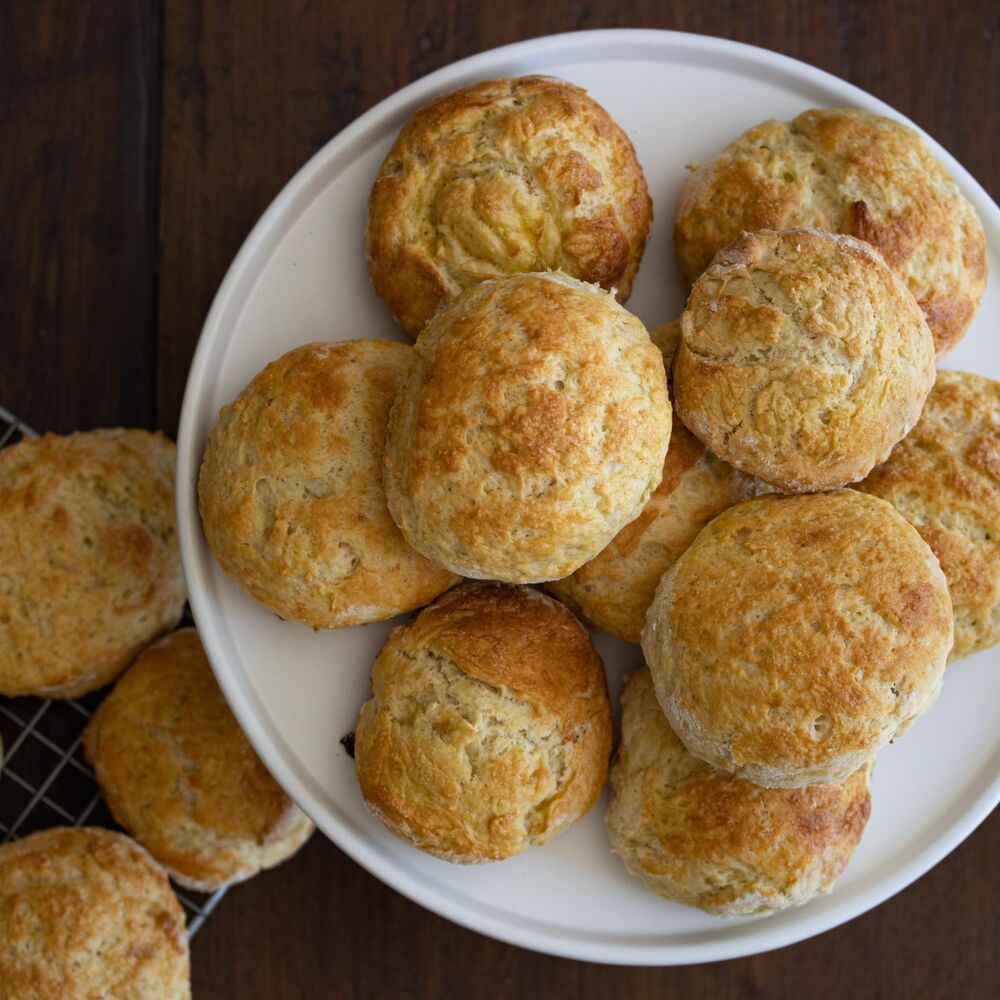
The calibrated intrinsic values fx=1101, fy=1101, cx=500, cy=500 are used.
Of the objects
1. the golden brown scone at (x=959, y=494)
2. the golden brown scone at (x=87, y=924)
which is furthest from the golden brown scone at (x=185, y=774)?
the golden brown scone at (x=959, y=494)

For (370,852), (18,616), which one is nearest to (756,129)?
(370,852)

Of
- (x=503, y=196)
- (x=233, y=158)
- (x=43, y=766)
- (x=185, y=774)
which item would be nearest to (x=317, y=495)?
(x=503, y=196)

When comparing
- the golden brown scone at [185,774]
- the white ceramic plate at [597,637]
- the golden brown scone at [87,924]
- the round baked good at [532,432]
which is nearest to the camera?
the round baked good at [532,432]

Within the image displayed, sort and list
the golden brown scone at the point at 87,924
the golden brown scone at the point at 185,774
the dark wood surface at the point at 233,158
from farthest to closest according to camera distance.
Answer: the dark wood surface at the point at 233,158 → the golden brown scone at the point at 185,774 → the golden brown scone at the point at 87,924

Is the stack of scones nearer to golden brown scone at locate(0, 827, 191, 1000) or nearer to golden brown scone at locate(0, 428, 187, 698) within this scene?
golden brown scone at locate(0, 428, 187, 698)

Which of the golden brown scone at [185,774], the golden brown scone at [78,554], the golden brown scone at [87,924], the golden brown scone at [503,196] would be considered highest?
the golden brown scone at [503,196]

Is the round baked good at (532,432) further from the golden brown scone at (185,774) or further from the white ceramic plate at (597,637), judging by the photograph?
the golden brown scone at (185,774)
